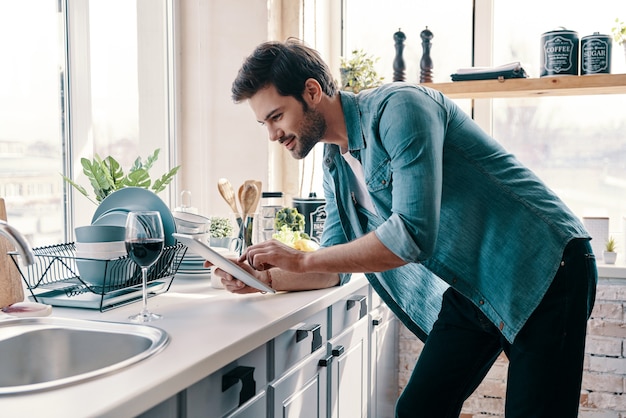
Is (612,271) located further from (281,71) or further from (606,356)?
(281,71)

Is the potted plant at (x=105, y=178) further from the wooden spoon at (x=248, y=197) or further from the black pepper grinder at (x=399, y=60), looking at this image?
the black pepper grinder at (x=399, y=60)

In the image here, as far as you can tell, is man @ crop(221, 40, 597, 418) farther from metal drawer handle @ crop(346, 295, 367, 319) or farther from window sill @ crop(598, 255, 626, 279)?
window sill @ crop(598, 255, 626, 279)

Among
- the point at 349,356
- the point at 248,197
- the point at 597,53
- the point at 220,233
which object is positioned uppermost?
the point at 597,53

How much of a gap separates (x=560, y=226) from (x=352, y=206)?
22.1 inches

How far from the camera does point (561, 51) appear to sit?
8.87 feet

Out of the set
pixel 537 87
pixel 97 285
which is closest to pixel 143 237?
pixel 97 285

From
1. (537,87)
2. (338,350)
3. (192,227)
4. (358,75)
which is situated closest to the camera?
(338,350)

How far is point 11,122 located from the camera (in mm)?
2018

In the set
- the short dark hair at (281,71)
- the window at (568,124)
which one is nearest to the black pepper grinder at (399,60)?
the window at (568,124)

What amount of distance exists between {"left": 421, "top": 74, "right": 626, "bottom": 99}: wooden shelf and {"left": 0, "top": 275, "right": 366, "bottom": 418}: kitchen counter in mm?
1198

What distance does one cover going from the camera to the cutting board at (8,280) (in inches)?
59.6

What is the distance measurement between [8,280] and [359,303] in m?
1.10

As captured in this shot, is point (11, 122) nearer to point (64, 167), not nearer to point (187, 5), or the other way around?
point (64, 167)

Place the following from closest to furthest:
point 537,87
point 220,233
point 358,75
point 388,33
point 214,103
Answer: point 220,233
point 537,87
point 214,103
point 358,75
point 388,33
